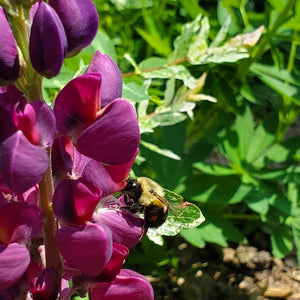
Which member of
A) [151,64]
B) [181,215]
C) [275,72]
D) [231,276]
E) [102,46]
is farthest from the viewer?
[231,276]

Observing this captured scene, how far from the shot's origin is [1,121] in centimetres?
96

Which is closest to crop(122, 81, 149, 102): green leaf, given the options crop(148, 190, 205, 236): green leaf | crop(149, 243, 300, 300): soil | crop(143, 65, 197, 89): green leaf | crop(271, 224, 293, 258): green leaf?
crop(143, 65, 197, 89): green leaf

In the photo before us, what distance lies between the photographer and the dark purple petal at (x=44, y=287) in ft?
3.52

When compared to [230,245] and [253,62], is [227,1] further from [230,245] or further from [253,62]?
[230,245]

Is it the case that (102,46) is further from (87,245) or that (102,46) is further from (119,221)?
(87,245)

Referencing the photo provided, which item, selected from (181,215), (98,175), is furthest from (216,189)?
(98,175)

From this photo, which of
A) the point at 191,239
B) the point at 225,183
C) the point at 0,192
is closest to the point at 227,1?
the point at 225,183

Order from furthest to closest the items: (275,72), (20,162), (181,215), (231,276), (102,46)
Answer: (231,276), (275,72), (102,46), (181,215), (20,162)

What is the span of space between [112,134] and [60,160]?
0.15 m

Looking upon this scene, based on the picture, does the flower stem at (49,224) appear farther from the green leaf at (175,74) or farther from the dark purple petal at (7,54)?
the green leaf at (175,74)

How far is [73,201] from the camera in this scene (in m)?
1.04

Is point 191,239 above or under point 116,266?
under

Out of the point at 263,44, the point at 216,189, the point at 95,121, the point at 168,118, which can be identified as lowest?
the point at 216,189

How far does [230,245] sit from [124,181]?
1.75 meters
